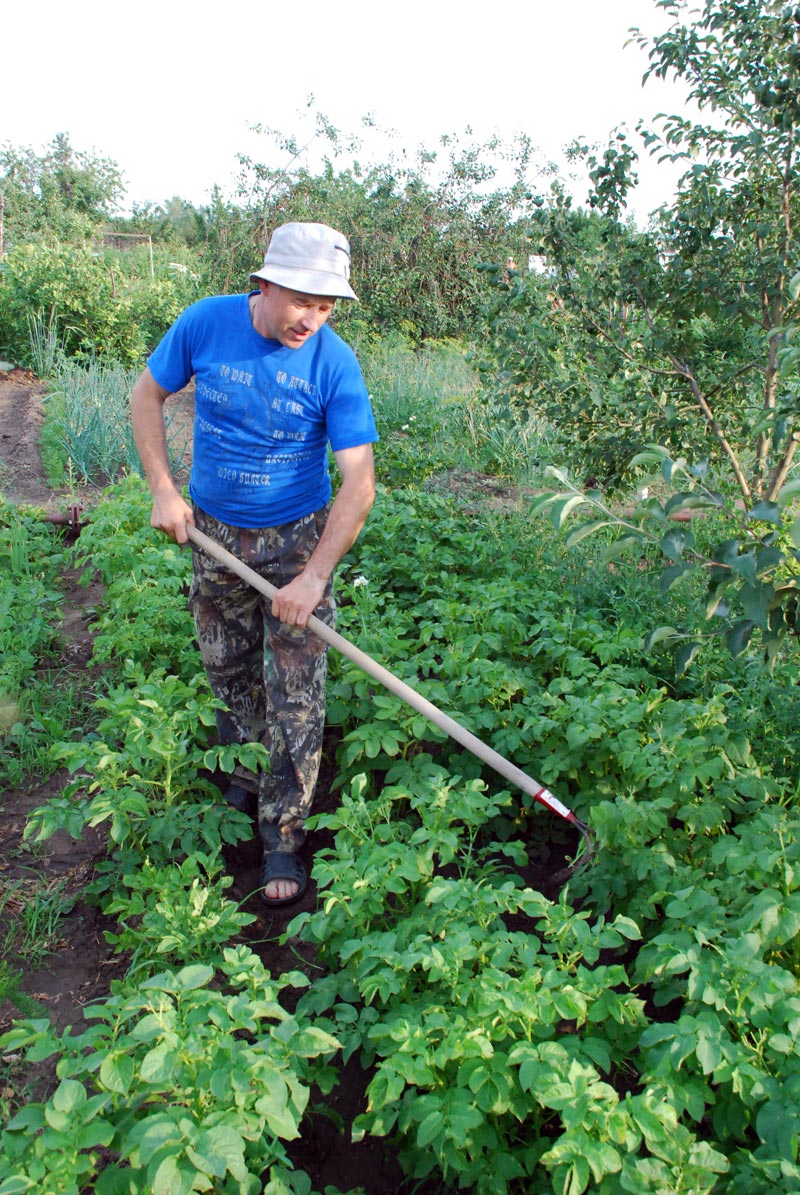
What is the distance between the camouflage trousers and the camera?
116 inches

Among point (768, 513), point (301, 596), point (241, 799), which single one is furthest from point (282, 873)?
point (768, 513)

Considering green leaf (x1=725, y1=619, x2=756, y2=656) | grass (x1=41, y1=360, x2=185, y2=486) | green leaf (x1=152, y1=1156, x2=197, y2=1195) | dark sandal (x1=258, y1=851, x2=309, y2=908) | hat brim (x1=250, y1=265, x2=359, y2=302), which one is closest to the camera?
green leaf (x1=152, y1=1156, x2=197, y2=1195)

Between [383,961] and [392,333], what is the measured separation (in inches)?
444

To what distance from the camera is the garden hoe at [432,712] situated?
103 inches

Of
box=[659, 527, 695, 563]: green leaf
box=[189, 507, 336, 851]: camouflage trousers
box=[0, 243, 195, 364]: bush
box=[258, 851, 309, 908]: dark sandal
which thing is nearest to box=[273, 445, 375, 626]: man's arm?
box=[189, 507, 336, 851]: camouflage trousers

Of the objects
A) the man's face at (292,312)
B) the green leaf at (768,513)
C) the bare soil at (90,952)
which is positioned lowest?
the bare soil at (90,952)

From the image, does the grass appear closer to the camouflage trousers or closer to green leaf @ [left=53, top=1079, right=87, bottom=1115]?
the camouflage trousers

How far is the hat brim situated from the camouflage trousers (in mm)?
754

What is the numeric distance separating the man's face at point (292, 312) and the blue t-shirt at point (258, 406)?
75mm

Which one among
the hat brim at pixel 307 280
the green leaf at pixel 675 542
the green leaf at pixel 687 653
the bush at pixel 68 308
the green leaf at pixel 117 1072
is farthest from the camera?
the bush at pixel 68 308

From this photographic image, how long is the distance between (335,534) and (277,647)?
18.7 inches

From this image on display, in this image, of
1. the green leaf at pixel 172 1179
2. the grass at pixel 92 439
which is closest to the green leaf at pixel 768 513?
the green leaf at pixel 172 1179

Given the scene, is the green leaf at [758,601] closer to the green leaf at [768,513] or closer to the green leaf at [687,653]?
the green leaf at [768,513]

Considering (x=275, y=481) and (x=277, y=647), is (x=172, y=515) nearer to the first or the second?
(x=275, y=481)
